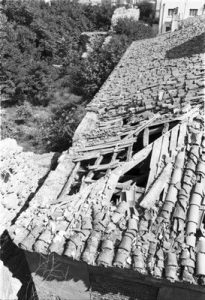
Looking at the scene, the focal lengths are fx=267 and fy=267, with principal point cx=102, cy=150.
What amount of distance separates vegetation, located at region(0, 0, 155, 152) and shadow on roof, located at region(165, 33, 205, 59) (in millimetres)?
4979

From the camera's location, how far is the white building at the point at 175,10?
92.1 feet

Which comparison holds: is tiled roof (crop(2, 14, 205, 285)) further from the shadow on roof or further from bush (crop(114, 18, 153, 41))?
bush (crop(114, 18, 153, 41))

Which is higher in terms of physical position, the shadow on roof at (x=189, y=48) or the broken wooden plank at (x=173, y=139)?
the shadow on roof at (x=189, y=48)

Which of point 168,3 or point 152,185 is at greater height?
point 168,3

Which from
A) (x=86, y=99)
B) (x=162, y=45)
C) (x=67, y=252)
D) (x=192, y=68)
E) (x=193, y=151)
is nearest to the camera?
(x=67, y=252)

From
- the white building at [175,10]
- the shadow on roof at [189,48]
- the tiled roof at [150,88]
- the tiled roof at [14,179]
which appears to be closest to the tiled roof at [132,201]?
the tiled roof at [150,88]

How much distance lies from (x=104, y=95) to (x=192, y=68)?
327 cm

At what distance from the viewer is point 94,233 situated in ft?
12.4

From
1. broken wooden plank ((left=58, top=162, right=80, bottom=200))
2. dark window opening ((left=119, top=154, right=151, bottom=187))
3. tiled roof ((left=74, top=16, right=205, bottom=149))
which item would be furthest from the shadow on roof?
broken wooden plank ((left=58, top=162, right=80, bottom=200))

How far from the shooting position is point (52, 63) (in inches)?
942

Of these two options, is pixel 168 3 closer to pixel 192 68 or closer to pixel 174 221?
pixel 192 68

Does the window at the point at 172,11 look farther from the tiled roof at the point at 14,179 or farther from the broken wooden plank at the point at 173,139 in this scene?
the tiled roof at the point at 14,179

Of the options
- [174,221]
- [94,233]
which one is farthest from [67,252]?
[174,221]

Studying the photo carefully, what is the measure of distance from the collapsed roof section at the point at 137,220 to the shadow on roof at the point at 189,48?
7845 millimetres
